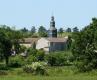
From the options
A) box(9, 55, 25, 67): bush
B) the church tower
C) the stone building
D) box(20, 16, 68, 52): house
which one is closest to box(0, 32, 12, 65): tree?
box(9, 55, 25, 67): bush

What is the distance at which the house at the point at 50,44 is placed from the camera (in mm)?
158750

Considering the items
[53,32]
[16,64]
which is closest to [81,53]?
[16,64]

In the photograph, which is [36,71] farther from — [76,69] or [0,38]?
[0,38]

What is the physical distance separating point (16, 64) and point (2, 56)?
12.8 feet

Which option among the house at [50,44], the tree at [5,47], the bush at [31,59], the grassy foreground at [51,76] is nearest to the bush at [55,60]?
the bush at [31,59]

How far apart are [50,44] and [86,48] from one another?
102m

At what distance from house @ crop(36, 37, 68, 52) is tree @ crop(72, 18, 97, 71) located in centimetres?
9694

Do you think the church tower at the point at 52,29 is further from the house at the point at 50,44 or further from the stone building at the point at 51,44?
the house at the point at 50,44

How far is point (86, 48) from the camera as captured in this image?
58406mm

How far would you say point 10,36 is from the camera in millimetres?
101125

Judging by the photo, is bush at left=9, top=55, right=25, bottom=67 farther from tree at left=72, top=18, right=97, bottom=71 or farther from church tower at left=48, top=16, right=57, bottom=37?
church tower at left=48, top=16, right=57, bottom=37

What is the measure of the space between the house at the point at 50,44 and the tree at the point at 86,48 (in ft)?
318

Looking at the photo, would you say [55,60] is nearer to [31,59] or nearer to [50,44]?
[31,59]

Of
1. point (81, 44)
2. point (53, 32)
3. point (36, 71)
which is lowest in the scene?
point (36, 71)
